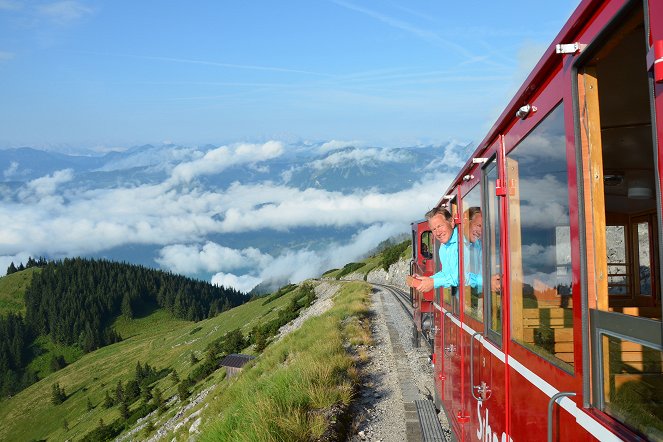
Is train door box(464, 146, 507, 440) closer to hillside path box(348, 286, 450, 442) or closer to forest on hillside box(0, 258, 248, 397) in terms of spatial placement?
hillside path box(348, 286, 450, 442)

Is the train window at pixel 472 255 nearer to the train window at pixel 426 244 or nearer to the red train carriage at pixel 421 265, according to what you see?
the red train carriage at pixel 421 265

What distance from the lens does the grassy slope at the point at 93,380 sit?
100.0m

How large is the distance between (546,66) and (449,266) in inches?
152

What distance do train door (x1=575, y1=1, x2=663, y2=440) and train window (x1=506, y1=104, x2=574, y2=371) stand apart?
0.22m

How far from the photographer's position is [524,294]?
3871 millimetres

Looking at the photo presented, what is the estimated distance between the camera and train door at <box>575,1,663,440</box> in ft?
6.80

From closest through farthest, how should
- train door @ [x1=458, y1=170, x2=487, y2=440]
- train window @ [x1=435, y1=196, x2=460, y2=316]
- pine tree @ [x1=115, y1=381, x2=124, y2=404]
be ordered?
1. train door @ [x1=458, y1=170, x2=487, y2=440]
2. train window @ [x1=435, y1=196, x2=460, y2=316]
3. pine tree @ [x1=115, y1=381, x2=124, y2=404]

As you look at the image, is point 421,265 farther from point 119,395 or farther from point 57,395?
point 57,395

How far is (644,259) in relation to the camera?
4.43m

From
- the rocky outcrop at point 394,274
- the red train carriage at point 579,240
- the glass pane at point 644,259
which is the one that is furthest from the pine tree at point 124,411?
the glass pane at point 644,259

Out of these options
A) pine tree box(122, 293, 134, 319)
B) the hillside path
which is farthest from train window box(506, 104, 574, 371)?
pine tree box(122, 293, 134, 319)

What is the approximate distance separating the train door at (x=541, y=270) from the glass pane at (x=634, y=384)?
26cm

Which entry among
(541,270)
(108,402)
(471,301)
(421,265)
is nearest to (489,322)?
(471,301)

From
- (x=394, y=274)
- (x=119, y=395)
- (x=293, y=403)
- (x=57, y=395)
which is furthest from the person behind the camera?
(x=57, y=395)
